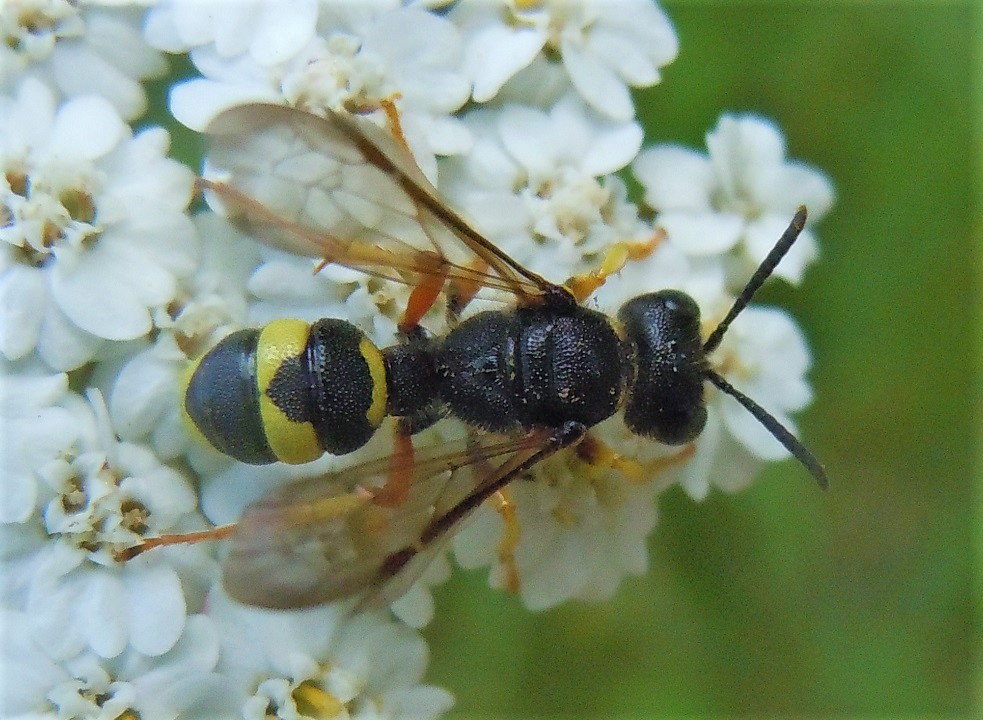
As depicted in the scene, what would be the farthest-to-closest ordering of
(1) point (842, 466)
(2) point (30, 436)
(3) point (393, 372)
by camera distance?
(1) point (842, 466)
(3) point (393, 372)
(2) point (30, 436)

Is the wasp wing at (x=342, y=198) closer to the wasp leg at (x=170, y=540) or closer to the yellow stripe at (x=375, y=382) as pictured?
the yellow stripe at (x=375, y=382)

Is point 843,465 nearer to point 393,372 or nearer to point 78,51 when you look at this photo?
point 393,372

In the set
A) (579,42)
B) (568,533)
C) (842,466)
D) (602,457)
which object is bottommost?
(842,466)

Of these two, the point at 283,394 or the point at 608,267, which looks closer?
the point at 283,394

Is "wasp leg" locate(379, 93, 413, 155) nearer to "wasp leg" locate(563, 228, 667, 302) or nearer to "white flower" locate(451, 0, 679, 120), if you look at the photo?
"white flower" locate(451, 0, 679, 120)

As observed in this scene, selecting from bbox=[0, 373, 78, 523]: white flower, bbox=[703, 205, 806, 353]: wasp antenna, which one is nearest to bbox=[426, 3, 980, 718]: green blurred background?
bbox=[703, 205, 806, 353]: wasp antenna

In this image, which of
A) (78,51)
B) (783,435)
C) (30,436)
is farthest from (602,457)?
(78,51)

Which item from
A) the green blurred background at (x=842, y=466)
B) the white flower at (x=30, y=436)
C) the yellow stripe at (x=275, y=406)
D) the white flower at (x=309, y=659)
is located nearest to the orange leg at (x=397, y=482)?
the yellow stripe at (x=275, y=406)

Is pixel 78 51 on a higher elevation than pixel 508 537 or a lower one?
higher

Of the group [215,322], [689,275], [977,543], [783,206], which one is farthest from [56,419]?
[977,543]
